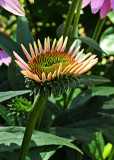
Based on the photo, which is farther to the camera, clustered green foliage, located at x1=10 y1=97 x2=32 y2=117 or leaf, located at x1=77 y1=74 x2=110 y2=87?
leaf, located at x1=77 y1=74 x2=110 y2=87

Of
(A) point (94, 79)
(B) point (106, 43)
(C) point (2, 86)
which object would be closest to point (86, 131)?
(A) point (94, 79)

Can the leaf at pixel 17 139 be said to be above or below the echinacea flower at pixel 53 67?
below

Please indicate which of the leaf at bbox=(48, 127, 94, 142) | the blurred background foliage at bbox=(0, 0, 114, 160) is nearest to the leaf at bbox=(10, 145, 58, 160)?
the blurred background foliage at bbox=(0, 0, 114, 160)

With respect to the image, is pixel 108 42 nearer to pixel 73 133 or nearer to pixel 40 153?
pixel 73 133

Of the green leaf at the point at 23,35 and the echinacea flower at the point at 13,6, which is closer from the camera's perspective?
the echinacea flower at the point at 13,6

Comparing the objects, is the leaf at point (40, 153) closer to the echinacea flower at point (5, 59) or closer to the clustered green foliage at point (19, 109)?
the clustered green foliage at point (19, 109)

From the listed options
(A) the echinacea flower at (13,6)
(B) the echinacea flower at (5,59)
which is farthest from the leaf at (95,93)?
(A) the echinacea flower at (13,6)

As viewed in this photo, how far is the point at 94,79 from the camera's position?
788mm

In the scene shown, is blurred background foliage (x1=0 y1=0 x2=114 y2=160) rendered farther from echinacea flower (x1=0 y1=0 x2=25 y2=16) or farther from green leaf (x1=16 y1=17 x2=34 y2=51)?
echinacea flower (x1=0 y1=0 x2=25 y2=16)

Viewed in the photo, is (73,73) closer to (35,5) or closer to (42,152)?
(42,152)

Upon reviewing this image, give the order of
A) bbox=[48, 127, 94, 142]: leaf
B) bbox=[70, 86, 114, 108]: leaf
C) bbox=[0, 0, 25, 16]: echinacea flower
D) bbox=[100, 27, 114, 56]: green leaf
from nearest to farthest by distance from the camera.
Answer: bbox=[0, 0, 25, 16]: echinacea flower
bbox=[48, 127, 94, 142]: leaf
bbox=[70, 86, 114, 108]: leaf
bbox=[100, 27, 114, 56]: green leaf

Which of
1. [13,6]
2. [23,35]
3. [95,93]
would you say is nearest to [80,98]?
[95,93]

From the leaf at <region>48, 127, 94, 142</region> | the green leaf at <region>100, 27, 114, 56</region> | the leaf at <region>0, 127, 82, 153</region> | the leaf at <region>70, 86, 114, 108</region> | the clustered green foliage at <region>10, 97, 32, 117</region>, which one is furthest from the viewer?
the green leaf at <region>100, 27, 114, 56</region>

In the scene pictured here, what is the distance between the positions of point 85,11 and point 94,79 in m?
0.64
